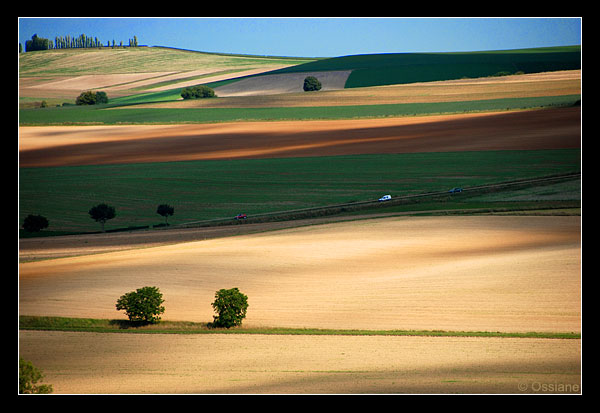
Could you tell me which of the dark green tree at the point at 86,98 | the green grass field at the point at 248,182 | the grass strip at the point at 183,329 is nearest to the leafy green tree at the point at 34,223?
the green grass field at the point at 248,182

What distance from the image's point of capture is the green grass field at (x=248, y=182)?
3681 centimetres

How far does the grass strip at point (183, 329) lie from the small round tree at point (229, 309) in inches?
9.1

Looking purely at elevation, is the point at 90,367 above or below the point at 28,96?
below

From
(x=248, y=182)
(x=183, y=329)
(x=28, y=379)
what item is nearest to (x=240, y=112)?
(x=248, y=182)

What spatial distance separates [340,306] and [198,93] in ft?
208

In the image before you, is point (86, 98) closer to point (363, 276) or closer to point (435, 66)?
point (435, 66)

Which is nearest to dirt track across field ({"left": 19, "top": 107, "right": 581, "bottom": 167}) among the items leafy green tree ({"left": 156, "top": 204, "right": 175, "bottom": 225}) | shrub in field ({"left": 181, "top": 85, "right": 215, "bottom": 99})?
leafy green tree ({"left": 156, "top": 204, "right": 175, "bottom": 225})

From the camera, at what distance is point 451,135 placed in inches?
1807

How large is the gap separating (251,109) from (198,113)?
537cm

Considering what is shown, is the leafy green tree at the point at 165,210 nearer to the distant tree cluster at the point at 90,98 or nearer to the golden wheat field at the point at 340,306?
the golden wheat field at the point at 340,306

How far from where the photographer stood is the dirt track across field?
135 feet

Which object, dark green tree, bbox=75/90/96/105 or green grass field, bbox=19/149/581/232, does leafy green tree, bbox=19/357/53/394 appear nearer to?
green grass field, bbox=19/149/581/232
